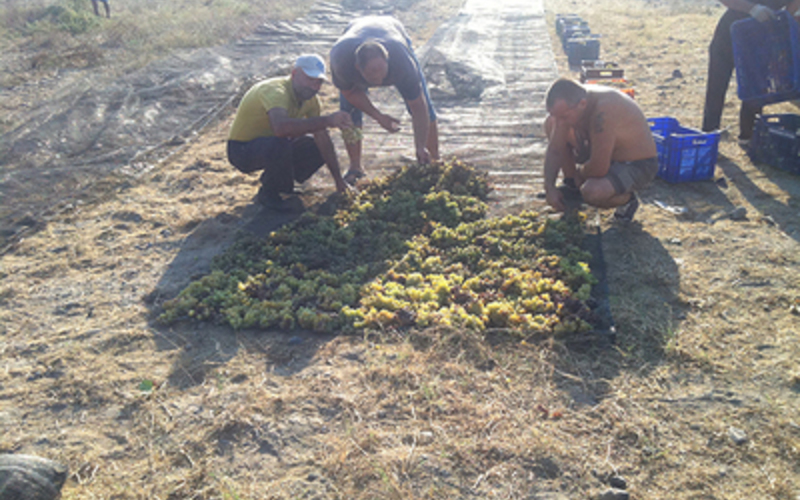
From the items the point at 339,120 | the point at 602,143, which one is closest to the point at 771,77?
the point at 602,143

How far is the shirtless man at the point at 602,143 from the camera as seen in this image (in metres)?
4.07

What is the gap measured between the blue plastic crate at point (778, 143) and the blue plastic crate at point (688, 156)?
Result: 1.99 ft

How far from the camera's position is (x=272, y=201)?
5.27m

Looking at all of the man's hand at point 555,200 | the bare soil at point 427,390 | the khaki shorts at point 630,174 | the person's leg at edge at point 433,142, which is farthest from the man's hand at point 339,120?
the khaki shorts at point 630,174

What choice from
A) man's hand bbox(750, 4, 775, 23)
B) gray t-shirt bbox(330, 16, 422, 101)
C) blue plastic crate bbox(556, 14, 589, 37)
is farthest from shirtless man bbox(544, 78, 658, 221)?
blue plastic crate bbox(556, 14, 589, 37)

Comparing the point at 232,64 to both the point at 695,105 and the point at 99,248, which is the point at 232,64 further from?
the point at 695,105

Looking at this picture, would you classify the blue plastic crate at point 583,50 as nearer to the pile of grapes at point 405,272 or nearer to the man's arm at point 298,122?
the pile of grapes at point 405,272

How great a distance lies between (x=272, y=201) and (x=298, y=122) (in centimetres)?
85

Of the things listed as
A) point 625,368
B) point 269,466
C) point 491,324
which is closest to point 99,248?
point 269,466

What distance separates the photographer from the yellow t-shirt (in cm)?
489

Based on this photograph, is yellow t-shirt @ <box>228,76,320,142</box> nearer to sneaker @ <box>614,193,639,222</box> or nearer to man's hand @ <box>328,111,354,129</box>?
man's hand @ <box>328,111,354,129</box>

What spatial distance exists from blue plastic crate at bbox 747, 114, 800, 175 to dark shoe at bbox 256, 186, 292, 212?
4.57 m

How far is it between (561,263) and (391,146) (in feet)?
10.8

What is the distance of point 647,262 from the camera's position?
3971mm
